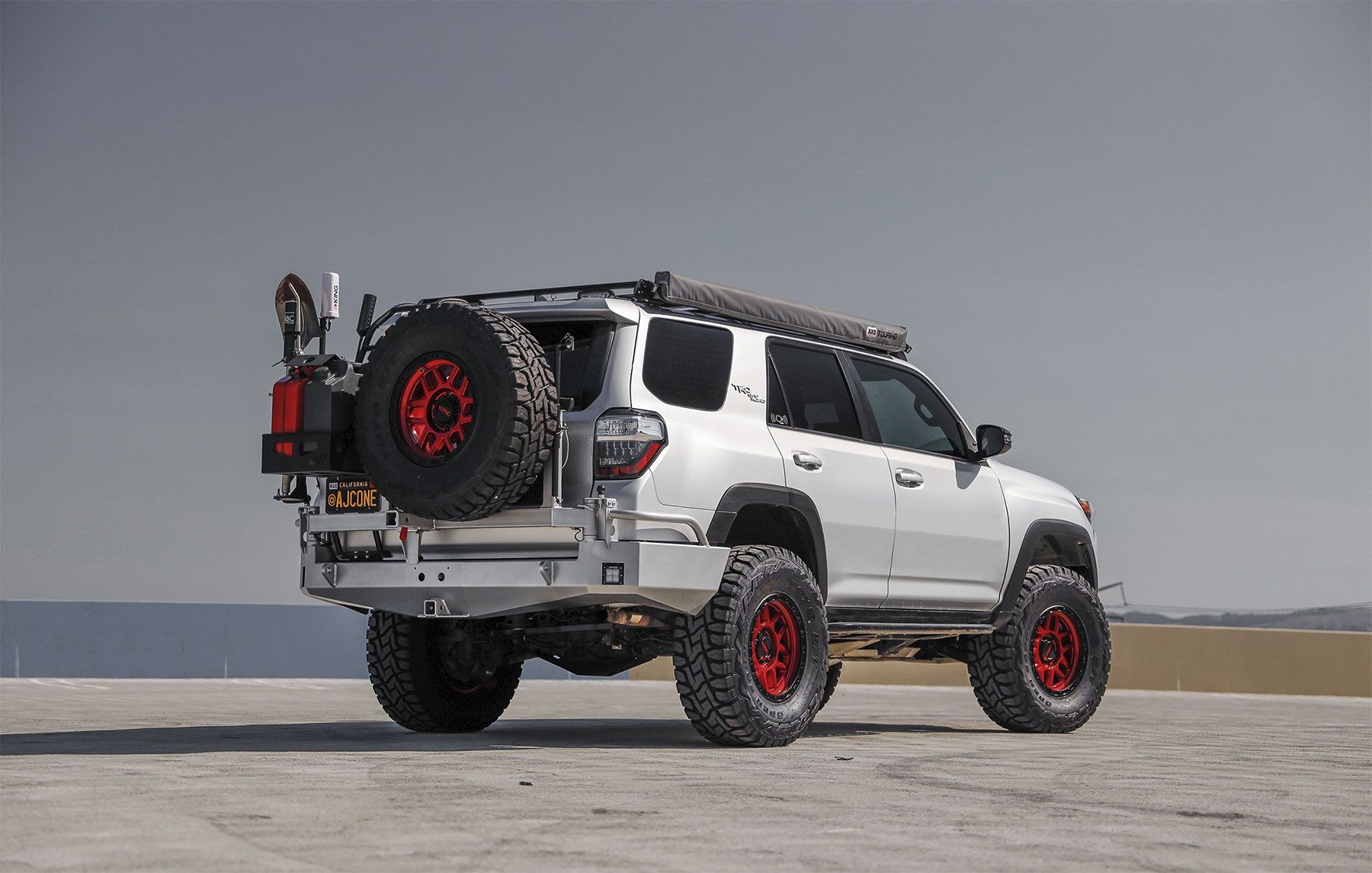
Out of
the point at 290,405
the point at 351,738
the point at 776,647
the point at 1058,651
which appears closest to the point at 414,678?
the point at 351,738

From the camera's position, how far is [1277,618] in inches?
837

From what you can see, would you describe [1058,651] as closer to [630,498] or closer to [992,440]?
[992,440]

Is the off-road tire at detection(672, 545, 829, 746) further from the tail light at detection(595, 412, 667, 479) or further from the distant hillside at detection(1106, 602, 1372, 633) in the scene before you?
the distant hillside at detection(1106, 602, 1372, 633)

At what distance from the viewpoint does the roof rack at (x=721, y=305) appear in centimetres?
796

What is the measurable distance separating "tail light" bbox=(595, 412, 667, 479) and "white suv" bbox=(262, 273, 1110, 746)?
0.01 metres

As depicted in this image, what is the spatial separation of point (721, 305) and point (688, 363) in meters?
0.50

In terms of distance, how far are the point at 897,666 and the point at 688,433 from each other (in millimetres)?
14360

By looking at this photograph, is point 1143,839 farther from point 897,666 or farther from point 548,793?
point 897,666

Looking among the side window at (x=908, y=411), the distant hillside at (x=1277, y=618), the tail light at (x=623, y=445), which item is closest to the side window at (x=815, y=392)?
the side window at (x=908, y=411)

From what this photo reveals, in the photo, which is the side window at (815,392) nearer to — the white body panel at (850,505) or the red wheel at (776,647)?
the white body panel at (850,505)

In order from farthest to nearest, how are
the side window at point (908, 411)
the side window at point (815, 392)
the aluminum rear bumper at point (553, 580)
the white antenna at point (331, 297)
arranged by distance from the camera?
the side window at point (908, 411) < the side window at point (815, 392) < the white antenna at point (331, 297) < the aluminum rear bumper at point (553, 580)

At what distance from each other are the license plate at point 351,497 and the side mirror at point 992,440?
3689 millimetres

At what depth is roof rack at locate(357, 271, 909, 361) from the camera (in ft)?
26.1

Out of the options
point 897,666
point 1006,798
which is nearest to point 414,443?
point 1006,798
